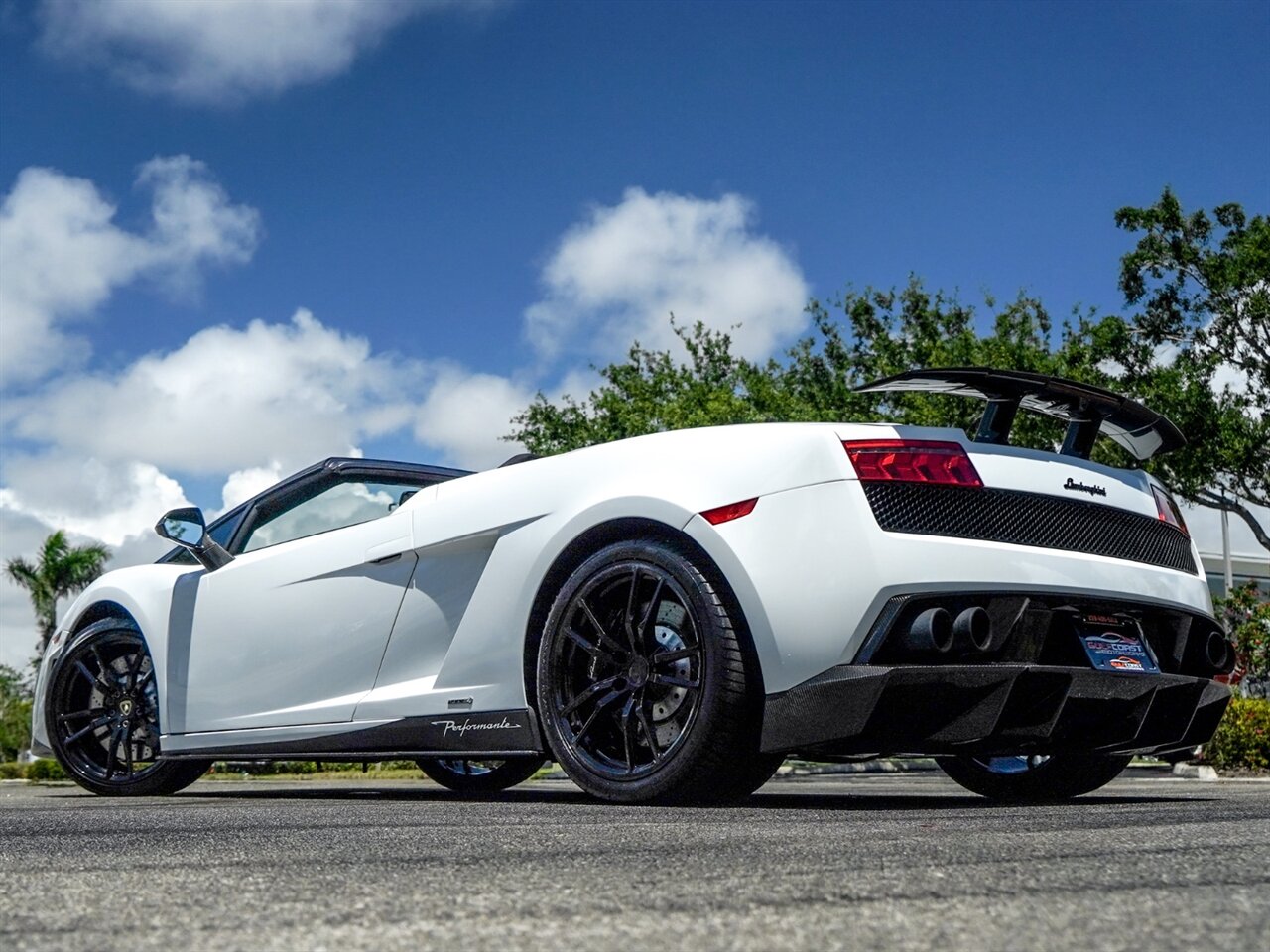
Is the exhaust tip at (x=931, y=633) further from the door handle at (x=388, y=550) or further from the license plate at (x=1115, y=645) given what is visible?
the door handle at (x=388, y=550)

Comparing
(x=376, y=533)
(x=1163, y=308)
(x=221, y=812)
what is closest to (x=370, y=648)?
(x=376, y=533)

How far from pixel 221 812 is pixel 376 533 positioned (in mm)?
1239

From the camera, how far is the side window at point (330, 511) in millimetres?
6068

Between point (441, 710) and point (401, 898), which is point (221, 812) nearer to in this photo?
point (441, 710)

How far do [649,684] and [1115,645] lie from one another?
1.48m

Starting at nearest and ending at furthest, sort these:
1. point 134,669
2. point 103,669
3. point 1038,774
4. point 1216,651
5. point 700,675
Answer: point 700,675, point 1216,651, point 1038,774, point 134,669, point 103,669

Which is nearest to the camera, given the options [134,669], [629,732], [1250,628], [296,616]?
[629,732]

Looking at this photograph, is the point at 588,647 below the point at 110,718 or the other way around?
the other way around

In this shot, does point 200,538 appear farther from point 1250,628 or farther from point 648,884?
point 1250,628

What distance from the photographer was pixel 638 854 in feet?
8.85

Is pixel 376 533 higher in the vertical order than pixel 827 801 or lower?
higher

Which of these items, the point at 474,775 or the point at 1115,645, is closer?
the point at 1115,645

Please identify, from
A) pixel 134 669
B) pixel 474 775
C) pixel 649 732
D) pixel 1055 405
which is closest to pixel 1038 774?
pixel 1055 405

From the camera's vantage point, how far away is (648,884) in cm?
222
